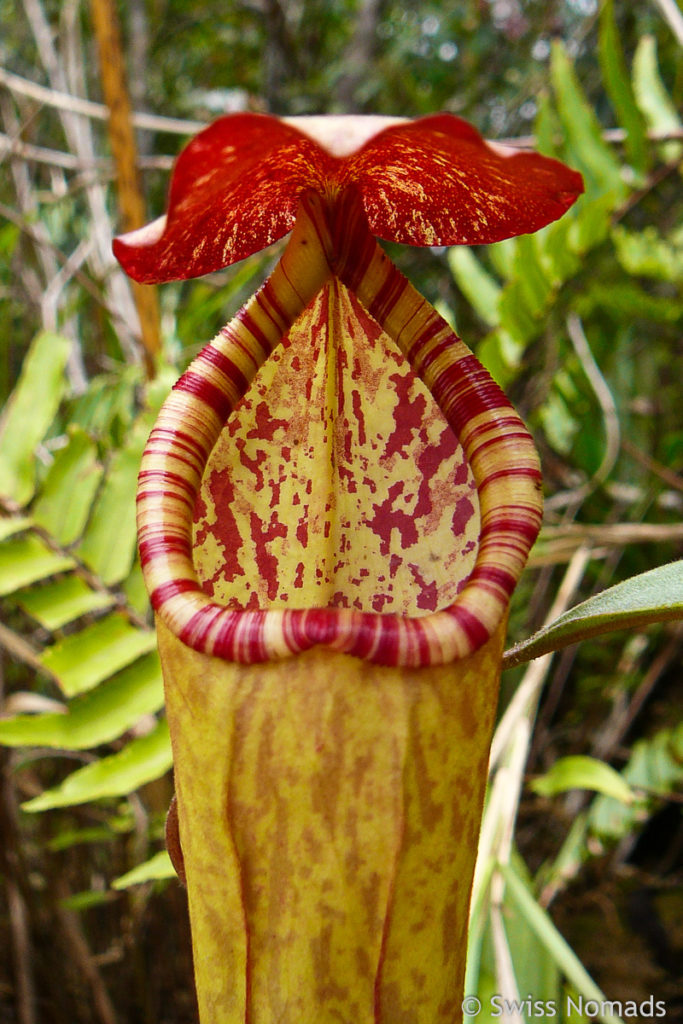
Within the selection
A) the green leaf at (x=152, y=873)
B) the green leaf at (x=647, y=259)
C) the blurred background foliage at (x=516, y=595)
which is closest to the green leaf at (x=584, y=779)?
the blurred background foliage at (x=516, y=595)

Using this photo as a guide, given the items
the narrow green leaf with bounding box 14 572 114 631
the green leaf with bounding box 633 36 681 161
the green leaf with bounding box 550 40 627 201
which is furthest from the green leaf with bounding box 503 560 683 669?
the green leaf with bounding box 633 36 681 161

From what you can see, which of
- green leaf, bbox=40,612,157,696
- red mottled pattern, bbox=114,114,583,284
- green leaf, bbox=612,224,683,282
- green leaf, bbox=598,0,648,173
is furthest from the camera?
green leaf, bbox=612,224,683,282

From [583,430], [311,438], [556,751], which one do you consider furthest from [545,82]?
[311,438]

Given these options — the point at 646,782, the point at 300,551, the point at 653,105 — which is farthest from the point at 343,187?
the point at 646,782

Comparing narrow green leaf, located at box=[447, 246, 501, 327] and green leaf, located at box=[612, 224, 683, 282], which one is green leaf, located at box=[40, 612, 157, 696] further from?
green leaf, located at box=[612, 224, 683, 282]

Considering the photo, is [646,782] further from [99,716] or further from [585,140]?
[585,140]

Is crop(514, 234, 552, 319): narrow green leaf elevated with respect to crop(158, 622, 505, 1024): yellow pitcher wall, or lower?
elevated

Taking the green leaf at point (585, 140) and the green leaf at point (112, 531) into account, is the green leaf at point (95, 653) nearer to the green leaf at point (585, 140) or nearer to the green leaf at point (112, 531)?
the green leaf at point (112, 531)
